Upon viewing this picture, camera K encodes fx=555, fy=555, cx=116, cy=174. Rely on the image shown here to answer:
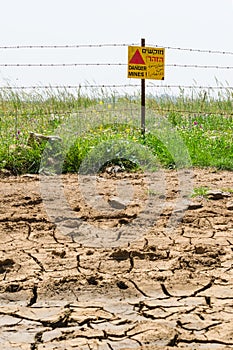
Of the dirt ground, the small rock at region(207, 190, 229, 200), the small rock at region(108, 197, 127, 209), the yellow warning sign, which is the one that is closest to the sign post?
the yellow warning sign

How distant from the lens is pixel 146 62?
24.5 ft

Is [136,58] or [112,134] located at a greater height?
[136,58]

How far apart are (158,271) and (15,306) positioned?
0.90 meters

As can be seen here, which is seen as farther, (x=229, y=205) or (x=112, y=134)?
(x=112, y=134)

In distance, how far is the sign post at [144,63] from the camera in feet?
24.2

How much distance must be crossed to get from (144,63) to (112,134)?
109 cm

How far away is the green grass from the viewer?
6.39m

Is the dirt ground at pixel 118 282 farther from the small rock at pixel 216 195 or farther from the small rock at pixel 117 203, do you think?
the small rock at pixel 216 195

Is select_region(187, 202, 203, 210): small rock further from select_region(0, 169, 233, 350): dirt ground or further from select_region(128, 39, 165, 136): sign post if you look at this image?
select_region(128, 39, 165, 136): sign post

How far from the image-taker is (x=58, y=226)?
4.27 metres

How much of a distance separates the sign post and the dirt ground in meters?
3.03

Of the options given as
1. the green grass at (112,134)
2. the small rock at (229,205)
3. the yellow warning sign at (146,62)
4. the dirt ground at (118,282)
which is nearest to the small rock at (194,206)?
the dirt ground at (118,282)

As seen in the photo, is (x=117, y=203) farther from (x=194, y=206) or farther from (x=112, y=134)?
(x=112, y=134)

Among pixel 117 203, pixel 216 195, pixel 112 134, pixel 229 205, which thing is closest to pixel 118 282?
pixel 117 203
